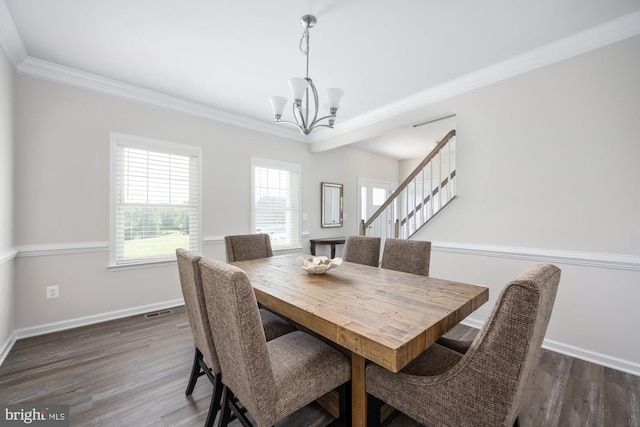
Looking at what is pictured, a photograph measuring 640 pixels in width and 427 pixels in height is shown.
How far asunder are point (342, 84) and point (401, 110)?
877mm

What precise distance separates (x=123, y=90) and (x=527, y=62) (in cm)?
409

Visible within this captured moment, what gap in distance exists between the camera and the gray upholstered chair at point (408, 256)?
7.48ft

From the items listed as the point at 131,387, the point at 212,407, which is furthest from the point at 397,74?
the point at 131,387

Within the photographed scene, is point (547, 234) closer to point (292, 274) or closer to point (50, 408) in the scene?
point (292, 274)

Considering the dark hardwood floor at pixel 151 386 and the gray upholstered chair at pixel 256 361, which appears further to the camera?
the dark hardwood floor at pixel 151 386

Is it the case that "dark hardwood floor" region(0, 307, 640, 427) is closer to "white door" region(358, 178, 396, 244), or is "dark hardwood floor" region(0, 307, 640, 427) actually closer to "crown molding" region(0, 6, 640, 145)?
"crown molding" region(0, 6, 640, 145)

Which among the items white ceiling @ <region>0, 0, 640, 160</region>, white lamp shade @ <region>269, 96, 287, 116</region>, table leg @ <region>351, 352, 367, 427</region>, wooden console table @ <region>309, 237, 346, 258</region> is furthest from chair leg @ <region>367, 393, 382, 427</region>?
wooden console table @ <region>309, 237, 346, 258</region>

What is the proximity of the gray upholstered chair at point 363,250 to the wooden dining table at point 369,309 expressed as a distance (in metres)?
0.64

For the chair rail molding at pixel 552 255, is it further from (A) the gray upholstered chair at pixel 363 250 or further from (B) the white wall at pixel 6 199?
(B) the white wall at pixel 6 199

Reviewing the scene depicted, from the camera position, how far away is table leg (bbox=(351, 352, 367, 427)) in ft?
4.09

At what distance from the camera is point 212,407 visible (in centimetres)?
141

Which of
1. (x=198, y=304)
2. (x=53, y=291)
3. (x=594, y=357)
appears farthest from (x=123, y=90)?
(x=594, y=357)

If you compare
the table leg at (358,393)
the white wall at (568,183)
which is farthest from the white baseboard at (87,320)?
the white wall at (568,183)

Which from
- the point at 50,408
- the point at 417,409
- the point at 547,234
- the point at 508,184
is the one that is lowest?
the point at 50,408
